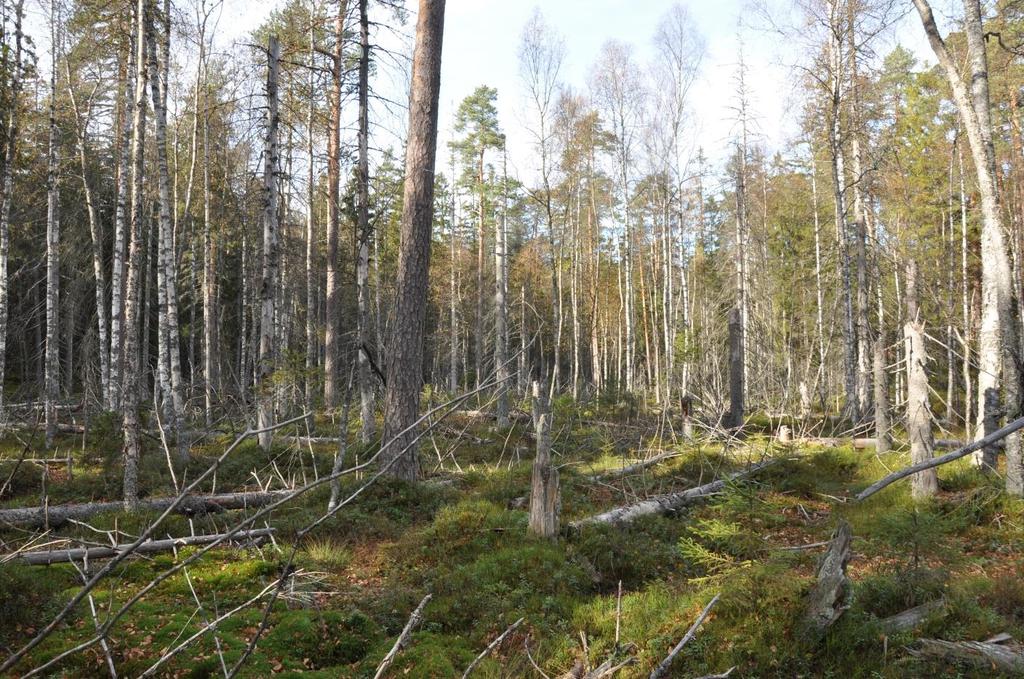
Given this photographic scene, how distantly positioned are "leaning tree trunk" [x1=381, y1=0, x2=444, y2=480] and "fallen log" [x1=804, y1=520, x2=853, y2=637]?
209 inches

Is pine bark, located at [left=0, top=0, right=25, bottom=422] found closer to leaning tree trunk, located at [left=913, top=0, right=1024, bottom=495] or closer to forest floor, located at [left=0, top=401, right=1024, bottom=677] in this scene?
forest floor, located at [left=0, top=401, right=1024, bottom=677]

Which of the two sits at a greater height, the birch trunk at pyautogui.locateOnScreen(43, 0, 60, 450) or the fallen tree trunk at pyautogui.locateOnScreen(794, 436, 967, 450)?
the birch trunk at pyautogui.locateOnScreen(43, 0, 60, 450)

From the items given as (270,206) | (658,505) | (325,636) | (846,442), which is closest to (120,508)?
(325,636)

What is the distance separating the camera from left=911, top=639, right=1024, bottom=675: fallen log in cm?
387

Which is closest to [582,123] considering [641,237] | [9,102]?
[641,237]

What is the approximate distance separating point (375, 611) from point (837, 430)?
1192 cm

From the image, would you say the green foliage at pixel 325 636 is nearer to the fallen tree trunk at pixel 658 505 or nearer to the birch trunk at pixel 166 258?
the fallen tree trunk at pixel 658 505

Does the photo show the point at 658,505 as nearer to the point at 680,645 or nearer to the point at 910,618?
the point at 910,618

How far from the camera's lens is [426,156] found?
28.0 ft

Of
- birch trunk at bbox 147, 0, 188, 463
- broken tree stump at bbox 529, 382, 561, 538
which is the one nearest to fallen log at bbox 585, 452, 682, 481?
broken tree stump at bbox 529, 382, 561, 538

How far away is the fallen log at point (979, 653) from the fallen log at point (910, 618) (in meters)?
0.24

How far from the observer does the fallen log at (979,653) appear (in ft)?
12.7

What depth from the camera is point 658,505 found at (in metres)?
8.03

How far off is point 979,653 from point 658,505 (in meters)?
4.19
